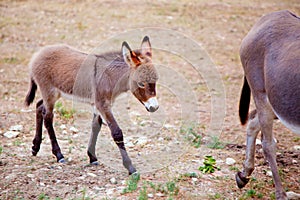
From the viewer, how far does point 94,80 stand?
5.34 m

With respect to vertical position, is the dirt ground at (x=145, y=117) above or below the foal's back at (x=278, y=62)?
below

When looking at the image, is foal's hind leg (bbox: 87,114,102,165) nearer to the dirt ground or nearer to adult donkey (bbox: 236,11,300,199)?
the dirt ground

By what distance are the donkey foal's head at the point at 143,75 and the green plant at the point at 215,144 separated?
4.89ft

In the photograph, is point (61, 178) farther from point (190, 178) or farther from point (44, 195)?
point (190, 178)

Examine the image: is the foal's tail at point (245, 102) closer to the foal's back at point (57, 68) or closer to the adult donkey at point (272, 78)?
the adult donkey at point (272, 78)

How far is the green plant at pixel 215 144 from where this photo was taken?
6047mm

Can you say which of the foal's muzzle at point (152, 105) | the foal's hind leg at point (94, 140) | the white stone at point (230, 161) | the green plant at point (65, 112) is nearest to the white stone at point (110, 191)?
the foal's hind leg at point (94, 140)

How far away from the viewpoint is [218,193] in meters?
4.82

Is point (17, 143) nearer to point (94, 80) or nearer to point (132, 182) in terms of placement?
point (94, 80)

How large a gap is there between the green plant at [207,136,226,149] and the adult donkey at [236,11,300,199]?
1.08 meters

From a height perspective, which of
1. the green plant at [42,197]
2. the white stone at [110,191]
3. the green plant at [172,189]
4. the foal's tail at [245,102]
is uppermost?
the foal's tail at [245,102]

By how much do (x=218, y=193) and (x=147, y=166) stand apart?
95cm

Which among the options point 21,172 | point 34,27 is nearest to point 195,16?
point 34,27

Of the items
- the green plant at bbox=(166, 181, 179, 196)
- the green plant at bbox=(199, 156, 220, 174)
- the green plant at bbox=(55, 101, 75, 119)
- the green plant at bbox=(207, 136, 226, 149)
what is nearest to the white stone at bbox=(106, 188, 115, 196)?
the green plant at bbox=(166, 181, 179, 196)
